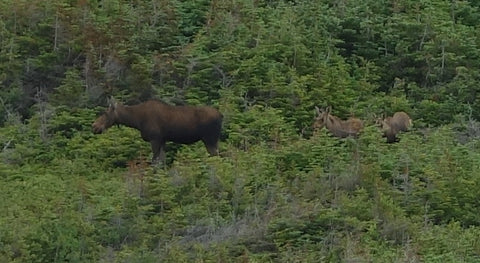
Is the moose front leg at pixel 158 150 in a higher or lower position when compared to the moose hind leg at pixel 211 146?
lower

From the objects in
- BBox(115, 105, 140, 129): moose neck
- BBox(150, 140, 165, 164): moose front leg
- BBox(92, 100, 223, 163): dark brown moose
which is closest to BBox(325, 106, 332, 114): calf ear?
BBox(92, 100, 223, 163): dark brown moose

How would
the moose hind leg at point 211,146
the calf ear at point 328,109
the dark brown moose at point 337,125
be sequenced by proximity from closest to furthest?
the moose hind leg at point 211,146, the dark brown moose at point 337,125, the calf ear at point 328,109

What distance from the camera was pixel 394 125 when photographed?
17.7 metres

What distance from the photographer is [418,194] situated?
14234mm

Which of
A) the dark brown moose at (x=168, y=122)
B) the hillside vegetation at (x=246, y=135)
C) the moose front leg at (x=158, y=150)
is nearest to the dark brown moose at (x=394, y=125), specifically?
the hillside vegetation at (x=246, y=135)

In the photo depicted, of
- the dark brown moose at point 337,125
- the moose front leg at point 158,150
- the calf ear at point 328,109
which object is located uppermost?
the dark brown moose at point 337,125

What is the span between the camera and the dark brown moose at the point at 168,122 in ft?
55.1

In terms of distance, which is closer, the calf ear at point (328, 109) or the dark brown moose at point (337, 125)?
the dark brown moose at point (337, 125)

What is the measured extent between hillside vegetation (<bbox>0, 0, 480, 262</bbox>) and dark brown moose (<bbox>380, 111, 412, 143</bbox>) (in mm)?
321

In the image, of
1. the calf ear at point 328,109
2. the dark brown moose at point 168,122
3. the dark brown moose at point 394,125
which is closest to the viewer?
the dark brown moose at point 168,122

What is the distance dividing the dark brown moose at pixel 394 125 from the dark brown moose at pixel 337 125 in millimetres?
385

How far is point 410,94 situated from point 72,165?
6197 millimetres

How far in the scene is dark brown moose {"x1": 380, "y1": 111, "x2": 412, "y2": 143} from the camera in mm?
17500

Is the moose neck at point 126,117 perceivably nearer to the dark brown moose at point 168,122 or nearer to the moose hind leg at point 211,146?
the dark brown moose at point 168,122
